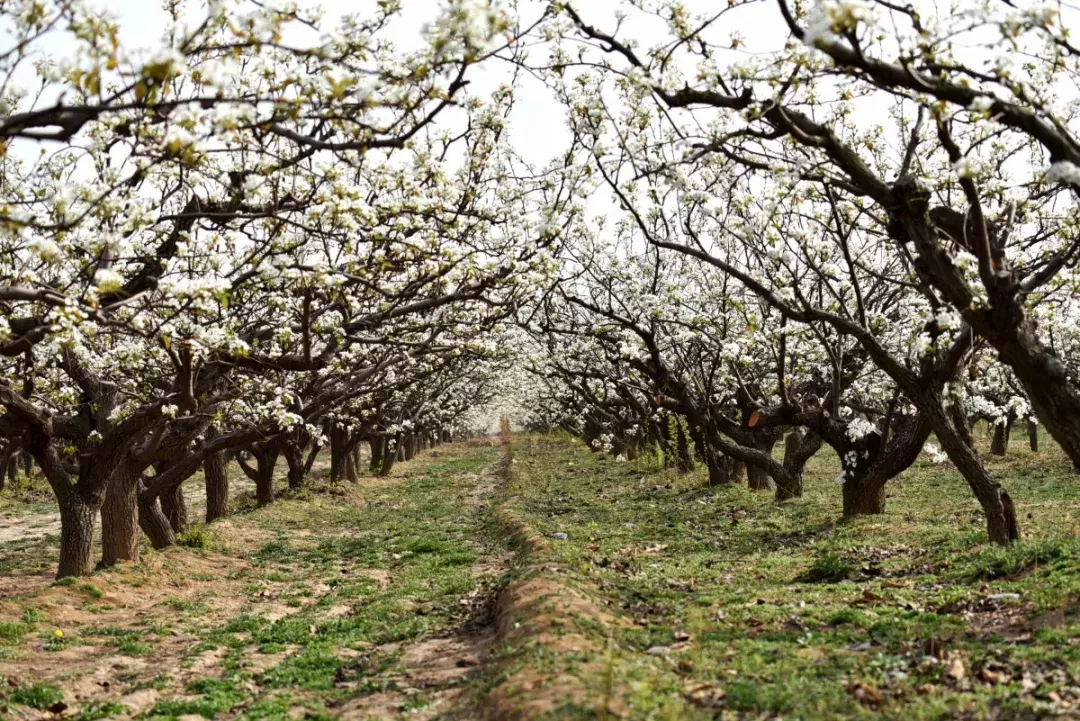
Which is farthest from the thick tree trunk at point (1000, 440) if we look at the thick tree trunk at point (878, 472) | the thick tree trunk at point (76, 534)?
the thick tree trunk at point (76, 534)

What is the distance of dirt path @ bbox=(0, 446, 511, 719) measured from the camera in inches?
340

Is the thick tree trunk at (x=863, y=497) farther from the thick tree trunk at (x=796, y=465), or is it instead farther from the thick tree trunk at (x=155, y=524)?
the thick tree trunk at (x=155, y=524)

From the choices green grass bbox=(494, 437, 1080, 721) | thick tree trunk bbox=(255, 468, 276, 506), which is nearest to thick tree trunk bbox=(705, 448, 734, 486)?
green grass bbox=(494, 437, 1080, 721)

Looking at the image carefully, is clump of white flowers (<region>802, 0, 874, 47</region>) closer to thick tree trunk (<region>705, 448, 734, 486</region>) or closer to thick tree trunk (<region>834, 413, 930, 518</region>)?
thick tree trunk (<region>834, 413, 930, 518</region>)

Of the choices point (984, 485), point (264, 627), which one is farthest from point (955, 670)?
point (264, 627)

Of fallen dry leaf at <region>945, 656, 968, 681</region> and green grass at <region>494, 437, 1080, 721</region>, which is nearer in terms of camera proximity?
green grass at <region>494, 437, 1080, 721</region>

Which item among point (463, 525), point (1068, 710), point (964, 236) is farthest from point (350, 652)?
point (463, 525)

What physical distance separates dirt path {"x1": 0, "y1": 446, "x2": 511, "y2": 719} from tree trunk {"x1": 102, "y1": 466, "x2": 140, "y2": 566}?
56 centimetres

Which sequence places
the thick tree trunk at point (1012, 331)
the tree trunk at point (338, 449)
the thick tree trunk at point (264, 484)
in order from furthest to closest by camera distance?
the tree trunk at point (338, 449) → the thick tree trunk at point (264, 484) → the thick tree trunk at point (1012, 331)

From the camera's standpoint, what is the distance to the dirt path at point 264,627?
865cm

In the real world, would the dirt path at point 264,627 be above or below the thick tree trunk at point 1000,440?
below

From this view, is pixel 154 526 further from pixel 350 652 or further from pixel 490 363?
pixel 490 363

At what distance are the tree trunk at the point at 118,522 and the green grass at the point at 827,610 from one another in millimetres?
7798

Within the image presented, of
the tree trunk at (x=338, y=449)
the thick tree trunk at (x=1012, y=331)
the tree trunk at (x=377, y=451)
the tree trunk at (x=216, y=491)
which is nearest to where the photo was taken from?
the thick tree trunk at (x=1012, y=331)
